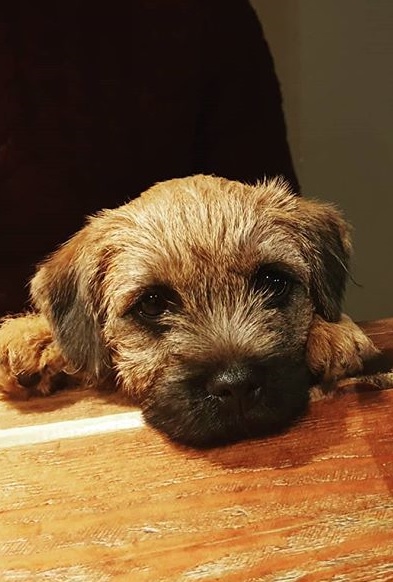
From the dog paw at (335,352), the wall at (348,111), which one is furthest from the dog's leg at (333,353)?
the wall at (348,111)

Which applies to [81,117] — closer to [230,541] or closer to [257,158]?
[257,158]

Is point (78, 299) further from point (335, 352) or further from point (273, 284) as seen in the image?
point (335, 352)

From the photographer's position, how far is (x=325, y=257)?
1.76 metres

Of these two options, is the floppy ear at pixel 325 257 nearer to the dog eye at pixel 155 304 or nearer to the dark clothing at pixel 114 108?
the dog eye at pixel 155 304

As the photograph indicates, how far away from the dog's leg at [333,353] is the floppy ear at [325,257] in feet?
0.18

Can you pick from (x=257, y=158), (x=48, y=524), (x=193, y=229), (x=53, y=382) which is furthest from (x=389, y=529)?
(x=257, y=158)

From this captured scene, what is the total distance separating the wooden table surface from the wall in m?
1.60

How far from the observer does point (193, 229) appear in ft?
5.34

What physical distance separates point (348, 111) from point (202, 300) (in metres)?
1.72

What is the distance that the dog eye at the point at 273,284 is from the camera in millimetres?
1660

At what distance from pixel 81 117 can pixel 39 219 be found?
0.31m

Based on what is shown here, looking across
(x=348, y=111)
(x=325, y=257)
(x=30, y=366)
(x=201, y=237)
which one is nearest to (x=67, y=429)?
(x=30, y=366)

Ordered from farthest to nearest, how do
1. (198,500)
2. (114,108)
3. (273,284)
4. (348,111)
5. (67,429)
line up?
(348,111) → (114,108) → (273,284) → (67,429) → (198,500)

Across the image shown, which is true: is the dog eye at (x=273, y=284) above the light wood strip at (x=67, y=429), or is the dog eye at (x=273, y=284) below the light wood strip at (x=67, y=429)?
above
